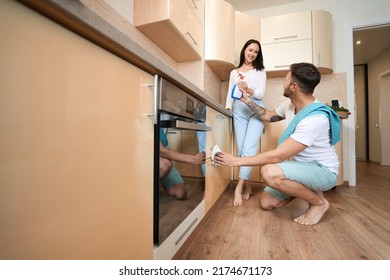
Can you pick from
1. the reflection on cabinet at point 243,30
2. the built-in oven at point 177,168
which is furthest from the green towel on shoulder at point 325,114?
the reflection on cabinet at point 243,30

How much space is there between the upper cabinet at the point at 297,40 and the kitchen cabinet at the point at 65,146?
2.07 meters

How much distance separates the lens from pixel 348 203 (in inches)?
60.6

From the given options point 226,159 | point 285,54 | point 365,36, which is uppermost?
point 365,36

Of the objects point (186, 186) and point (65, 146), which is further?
point (186, 186)

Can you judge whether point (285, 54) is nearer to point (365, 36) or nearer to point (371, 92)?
point (365, 36)

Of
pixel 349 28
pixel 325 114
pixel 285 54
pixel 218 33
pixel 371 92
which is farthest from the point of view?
pixel 371 92

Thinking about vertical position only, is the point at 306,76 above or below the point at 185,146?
above

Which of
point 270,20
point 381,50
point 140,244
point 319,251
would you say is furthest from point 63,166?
point 381,50

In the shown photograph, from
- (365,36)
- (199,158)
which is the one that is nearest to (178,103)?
(199,158)

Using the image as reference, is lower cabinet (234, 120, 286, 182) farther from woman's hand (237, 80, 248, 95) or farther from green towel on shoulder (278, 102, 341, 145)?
green towel on shoulder (278, 102, 341, 145)

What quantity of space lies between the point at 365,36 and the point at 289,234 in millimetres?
3961

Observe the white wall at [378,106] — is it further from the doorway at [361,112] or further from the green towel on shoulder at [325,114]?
the green towel on shoulder at [325,114]

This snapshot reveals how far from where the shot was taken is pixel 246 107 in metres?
1.68

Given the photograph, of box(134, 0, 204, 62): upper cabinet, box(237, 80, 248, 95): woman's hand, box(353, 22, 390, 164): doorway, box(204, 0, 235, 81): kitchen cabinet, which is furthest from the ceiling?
box(237, 80, 248, 95): woman's hand
